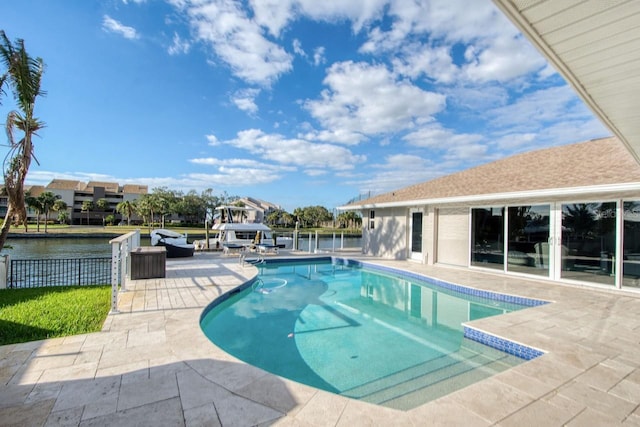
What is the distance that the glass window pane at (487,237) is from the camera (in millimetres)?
10062

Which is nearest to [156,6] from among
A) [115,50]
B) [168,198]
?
[115,50]

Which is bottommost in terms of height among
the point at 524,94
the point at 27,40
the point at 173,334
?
the point at 173,334

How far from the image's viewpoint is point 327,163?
30.0 meters

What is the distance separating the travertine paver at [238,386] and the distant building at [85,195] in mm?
67286

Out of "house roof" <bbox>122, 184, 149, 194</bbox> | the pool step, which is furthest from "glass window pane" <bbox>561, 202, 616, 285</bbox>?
"house roof" <bbox>122, 184, 149, 194</bbox>

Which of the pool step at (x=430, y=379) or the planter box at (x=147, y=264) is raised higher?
the planter box at (x=147, y=264)

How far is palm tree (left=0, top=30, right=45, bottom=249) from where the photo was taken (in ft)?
20.0

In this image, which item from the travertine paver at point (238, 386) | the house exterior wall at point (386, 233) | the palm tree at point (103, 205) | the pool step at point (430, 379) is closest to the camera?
the travertine paver at point (238, 386)

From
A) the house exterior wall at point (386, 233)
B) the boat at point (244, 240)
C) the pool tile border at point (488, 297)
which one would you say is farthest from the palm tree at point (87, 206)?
the pool tile border at point (488, 297)

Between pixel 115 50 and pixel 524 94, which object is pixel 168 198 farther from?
pixel 524 94

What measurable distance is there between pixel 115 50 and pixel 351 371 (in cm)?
1285

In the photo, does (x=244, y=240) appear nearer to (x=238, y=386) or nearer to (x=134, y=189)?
(x=238, y=386)

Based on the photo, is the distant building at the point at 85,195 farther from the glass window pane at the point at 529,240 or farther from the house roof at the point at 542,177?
the glass window pane at the point at 529,240

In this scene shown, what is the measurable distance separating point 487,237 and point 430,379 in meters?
7.80
